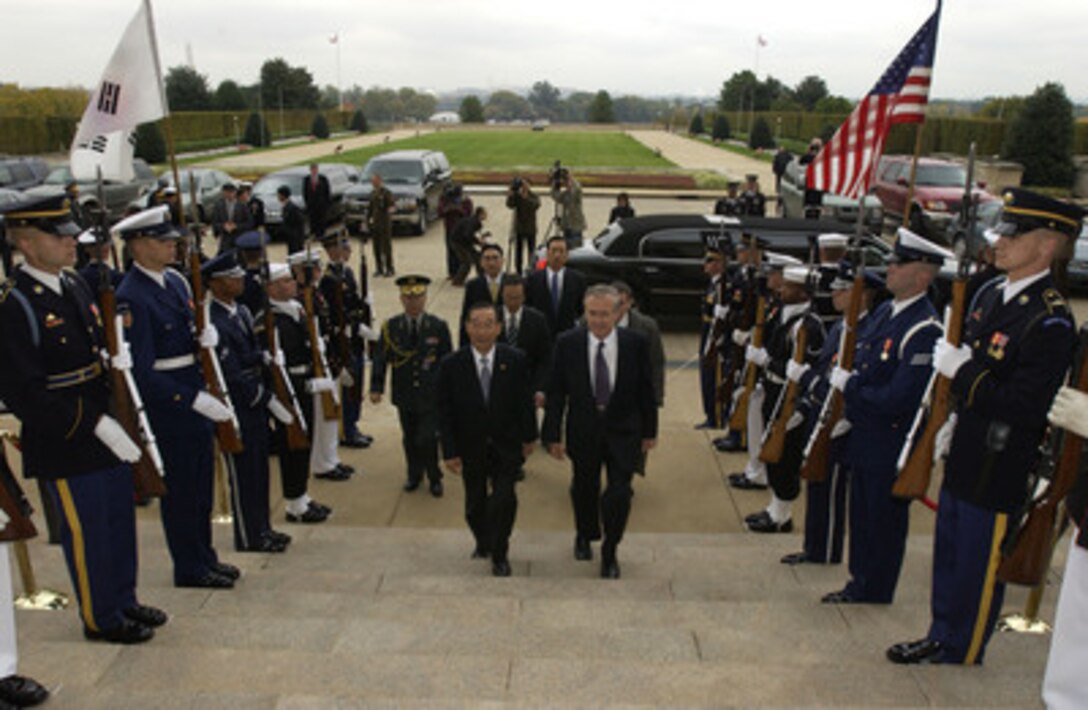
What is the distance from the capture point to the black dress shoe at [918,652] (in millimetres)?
A: 3887

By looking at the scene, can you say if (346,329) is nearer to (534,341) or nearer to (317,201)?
(534,341)

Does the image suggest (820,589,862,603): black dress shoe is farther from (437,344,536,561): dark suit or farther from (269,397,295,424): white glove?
(269,397,295,424): white glove

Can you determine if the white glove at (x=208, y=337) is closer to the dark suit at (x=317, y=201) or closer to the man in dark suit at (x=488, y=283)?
the man in dark suit at (x=488, y=283)

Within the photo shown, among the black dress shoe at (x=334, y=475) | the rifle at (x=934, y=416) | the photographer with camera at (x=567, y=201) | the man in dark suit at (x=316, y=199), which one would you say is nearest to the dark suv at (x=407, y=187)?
the man in dark suit at (x=316, y=199)

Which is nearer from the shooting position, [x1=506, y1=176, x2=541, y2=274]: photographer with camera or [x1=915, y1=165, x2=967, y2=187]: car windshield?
[x1=506, y1=176, x2=541, y2=274]: photographer with camera

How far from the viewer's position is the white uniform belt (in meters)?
4.77

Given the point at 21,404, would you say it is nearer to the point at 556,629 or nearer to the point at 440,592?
the point at 440,592

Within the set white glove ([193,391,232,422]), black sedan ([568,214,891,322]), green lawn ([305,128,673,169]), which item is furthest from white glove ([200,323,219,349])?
green lawn ([305,128,673,169])

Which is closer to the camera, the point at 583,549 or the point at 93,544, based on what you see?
the point at 93,544

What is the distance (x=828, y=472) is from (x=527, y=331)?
8.62 feet

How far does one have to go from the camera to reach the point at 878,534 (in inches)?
182

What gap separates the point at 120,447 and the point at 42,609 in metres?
1.30

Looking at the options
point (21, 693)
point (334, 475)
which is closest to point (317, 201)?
point (334, 475)

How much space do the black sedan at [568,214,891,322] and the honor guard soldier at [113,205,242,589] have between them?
7163 mm
